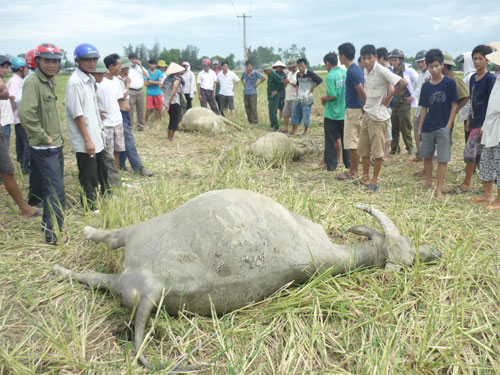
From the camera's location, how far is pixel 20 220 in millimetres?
3791

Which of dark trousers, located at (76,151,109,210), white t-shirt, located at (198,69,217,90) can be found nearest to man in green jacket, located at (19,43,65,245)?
dark trousers, located at (76,151,109,210)

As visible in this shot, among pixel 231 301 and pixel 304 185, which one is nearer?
pixel 231 301

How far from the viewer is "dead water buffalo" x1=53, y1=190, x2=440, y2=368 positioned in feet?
7.00

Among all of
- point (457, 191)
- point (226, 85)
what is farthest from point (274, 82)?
point (457, 191)

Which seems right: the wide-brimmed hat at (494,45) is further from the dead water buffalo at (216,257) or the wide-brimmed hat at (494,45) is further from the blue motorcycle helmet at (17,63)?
the blue motorcycle helmet at (17,63)

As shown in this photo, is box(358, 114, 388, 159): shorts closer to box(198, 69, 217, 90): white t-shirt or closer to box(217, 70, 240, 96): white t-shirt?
box(198, 69, 217, 90): white t-shirt

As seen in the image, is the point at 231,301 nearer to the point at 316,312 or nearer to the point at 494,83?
the point at 316,312

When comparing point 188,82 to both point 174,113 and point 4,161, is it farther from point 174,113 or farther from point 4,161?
point 4,161

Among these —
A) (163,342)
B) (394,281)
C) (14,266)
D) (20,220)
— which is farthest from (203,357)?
(20,220)

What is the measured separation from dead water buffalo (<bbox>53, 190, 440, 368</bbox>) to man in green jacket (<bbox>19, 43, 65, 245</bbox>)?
3.25 ft

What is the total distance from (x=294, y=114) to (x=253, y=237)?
22.2ft

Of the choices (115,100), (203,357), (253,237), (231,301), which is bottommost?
(203,357)

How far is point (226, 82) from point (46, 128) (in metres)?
7.77

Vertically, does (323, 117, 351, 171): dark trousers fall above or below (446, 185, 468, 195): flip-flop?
above
